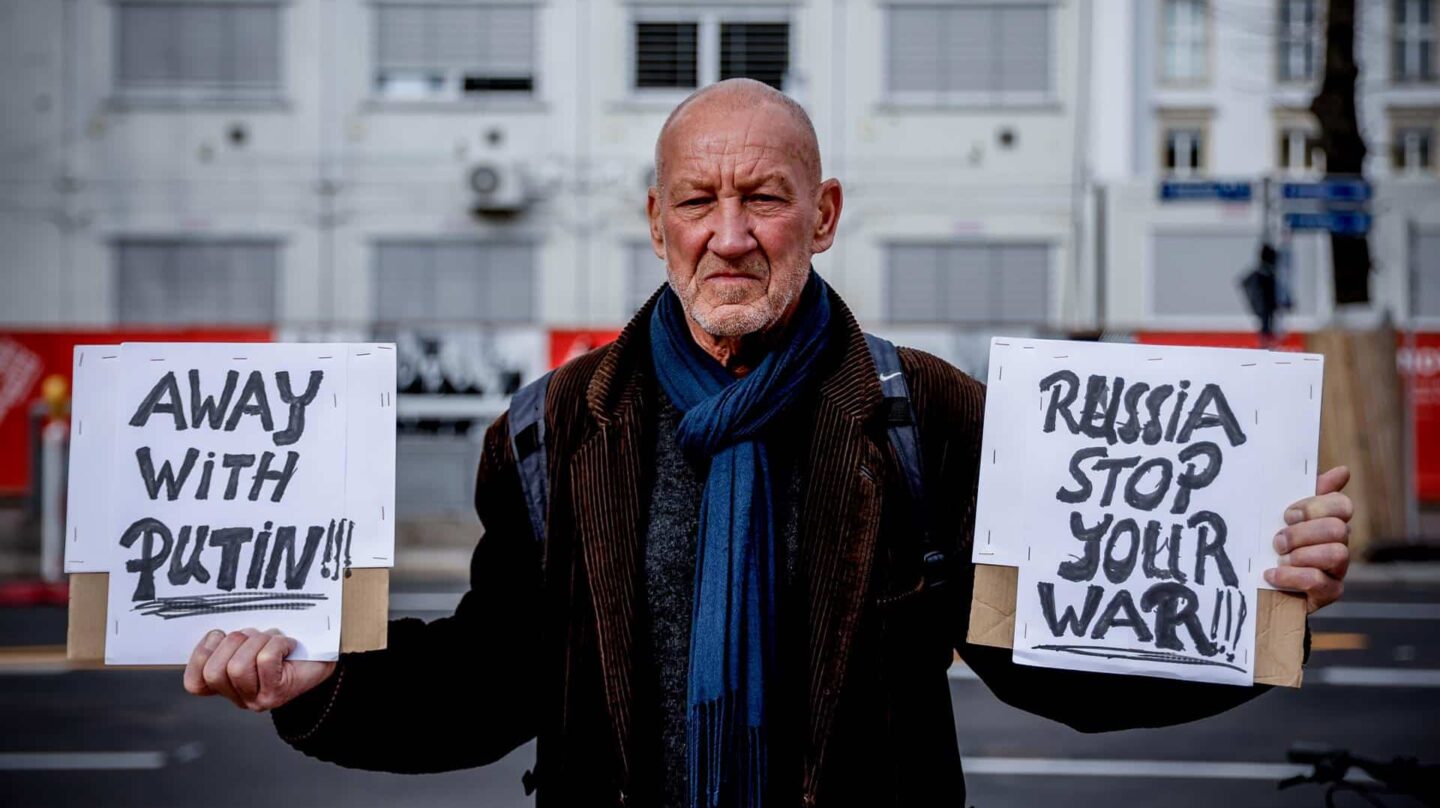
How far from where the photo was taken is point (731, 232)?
6.90 ft

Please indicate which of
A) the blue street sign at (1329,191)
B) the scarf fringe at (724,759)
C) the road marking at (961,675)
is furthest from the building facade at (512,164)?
the scarf fringe at (724,759)

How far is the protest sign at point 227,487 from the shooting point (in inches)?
81.6

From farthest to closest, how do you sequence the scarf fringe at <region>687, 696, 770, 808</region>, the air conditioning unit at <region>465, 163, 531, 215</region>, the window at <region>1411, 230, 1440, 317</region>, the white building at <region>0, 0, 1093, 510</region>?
the window at <region>1411, 230, 1440, 317</region> < the white building at <region>0, 0, 1093, 510</region> < the air conditioning unit at <region>465, 163, 531, 215</region> < the scarf fringe at <region>687, 696, 770, 808</region>

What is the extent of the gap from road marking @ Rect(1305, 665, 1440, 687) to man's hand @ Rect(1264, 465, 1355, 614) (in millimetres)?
7021

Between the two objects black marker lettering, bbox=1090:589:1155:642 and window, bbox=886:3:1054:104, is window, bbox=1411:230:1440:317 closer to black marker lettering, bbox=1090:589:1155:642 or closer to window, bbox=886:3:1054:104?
window, bbox=886:3:1054:104

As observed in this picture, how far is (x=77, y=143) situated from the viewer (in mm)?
21047

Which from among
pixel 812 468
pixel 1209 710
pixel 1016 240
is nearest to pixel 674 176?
pixel 812 468

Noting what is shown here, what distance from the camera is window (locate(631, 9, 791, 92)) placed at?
2153 centimetres

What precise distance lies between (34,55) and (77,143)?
1499 millimetres

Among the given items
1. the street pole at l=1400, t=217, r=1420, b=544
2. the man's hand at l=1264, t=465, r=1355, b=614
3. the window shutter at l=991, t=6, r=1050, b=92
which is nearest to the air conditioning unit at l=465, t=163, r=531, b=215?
the window shutter at l=991, t=6, r=1050, b=92

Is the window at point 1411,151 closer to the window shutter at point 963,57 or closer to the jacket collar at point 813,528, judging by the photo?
the window shutter at point 963,57

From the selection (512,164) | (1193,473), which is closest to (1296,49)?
(512,164)

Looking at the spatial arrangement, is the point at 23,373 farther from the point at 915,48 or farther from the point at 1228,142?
the point at 1228,142

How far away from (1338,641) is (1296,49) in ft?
77.8
